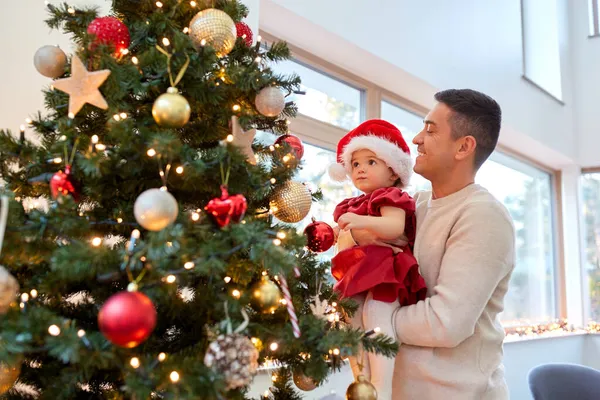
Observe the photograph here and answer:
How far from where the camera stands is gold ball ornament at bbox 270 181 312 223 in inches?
50.1

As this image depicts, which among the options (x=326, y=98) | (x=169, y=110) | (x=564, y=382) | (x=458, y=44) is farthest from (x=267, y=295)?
(x=458, y=44)

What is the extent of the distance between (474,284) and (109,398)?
80 centimetres

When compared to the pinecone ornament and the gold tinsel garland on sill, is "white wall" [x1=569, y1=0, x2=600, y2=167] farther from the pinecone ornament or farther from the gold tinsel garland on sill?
Result: the pinecone ornament

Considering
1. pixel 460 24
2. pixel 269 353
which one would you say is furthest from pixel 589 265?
pixel 269 353

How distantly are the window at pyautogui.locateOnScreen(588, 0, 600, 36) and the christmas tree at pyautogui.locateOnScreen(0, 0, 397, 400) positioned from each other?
5.15 metres

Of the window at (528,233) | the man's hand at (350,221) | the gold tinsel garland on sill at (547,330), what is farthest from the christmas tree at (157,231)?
the window at (528,233)

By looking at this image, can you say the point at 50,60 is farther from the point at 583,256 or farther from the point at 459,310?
the point at 583,256

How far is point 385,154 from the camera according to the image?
149 cm

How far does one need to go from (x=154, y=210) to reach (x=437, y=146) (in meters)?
0.87

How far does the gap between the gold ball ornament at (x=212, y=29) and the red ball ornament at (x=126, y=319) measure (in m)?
0.55

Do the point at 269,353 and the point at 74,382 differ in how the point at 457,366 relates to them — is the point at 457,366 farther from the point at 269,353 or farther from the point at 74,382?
the point at 74,382

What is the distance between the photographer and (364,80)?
3.38 metres

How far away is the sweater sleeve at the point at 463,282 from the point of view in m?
1.30

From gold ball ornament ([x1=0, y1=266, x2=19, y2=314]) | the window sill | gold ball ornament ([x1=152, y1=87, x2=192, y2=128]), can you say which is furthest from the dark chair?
gold ball ornament ([x1=0, y1=266, x2=19, y2=314])
